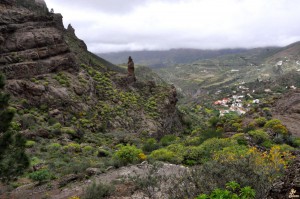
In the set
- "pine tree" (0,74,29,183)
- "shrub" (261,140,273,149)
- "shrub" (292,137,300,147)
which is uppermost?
"pine tree" (0,74,29,183)

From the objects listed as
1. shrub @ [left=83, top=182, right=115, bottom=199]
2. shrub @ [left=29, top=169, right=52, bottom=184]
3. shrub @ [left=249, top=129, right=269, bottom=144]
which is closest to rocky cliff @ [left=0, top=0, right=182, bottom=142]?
shrub @ [left=29, top=169, right=52, bottom=184]

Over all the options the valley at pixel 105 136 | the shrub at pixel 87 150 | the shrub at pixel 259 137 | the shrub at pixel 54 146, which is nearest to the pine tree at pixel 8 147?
the valley at pixel 105 136

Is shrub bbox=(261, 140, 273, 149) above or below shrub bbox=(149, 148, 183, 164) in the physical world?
below

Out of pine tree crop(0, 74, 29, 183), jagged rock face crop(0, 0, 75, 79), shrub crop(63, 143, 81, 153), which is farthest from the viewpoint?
jagged rock face crop(0, 0, 75, 79)

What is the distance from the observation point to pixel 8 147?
960 centimetres

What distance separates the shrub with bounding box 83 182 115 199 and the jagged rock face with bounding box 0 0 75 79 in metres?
19.2

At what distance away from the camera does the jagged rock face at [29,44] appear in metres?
26.7

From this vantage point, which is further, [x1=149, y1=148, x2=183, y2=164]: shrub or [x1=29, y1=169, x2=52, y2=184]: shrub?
[x1=149, y1=148, x2=183, y2=164]: shrub

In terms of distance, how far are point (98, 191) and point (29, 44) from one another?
2260 centimetres

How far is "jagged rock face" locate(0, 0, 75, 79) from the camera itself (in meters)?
26.7

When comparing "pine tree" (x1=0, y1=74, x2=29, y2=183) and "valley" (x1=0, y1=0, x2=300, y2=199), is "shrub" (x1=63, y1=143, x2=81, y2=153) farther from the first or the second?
"pine tree" (x1=0, y1=74, x2=29, y2=183)

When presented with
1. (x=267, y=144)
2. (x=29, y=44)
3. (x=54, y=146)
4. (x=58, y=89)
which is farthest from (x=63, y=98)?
(x=267, y=144)

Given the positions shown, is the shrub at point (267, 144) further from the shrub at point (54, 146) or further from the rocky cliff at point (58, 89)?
the rocky cliff at point (58, 89)

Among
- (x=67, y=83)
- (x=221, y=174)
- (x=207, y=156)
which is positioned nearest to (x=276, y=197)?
(x=221, y=174)
